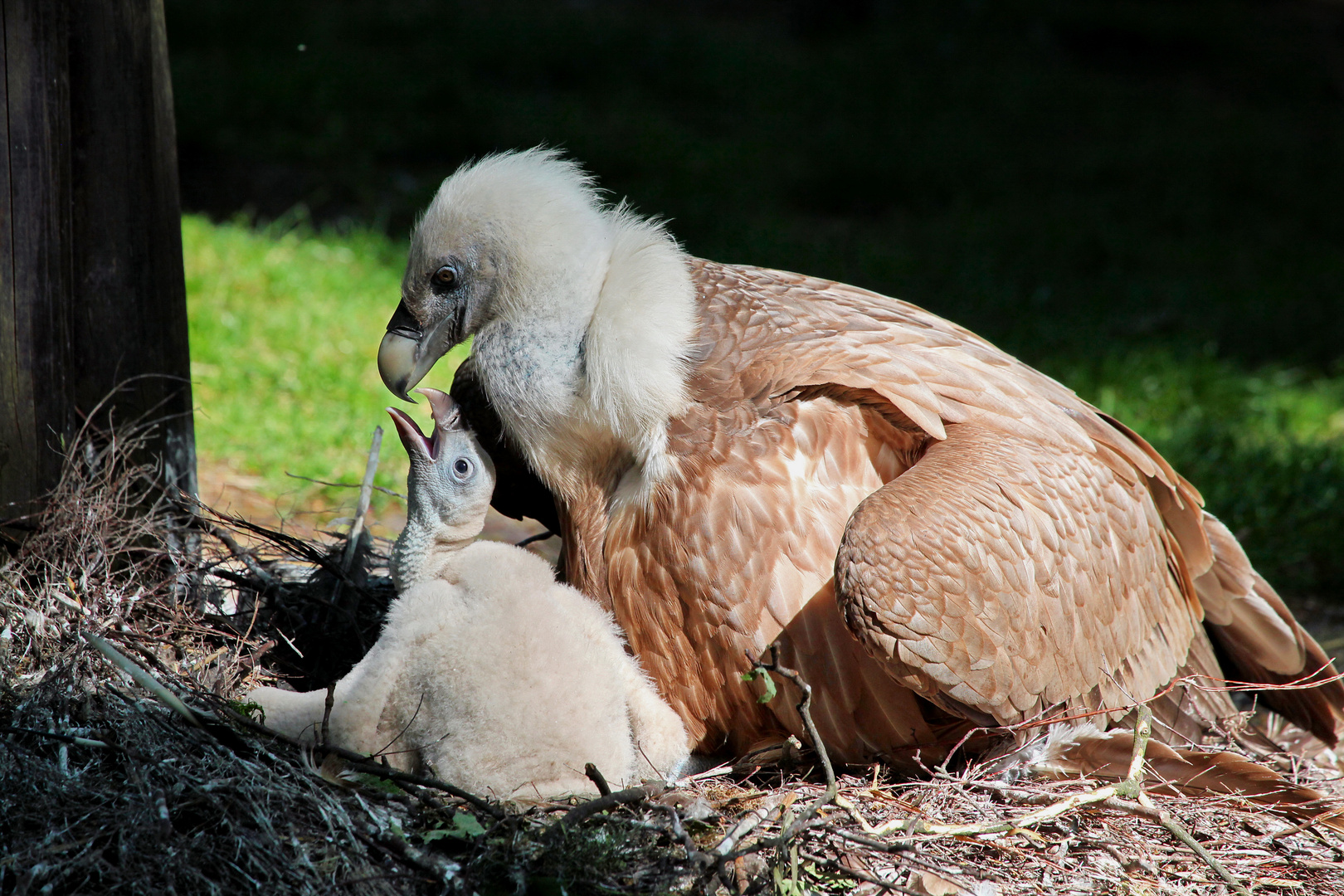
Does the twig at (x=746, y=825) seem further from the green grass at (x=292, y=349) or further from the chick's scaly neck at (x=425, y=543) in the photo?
the green grass at (x=292, y=349)

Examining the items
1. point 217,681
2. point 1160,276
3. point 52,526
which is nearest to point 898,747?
point 217,681

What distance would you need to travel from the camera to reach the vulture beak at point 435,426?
3.03 meters

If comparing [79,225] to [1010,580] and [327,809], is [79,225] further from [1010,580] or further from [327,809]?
[1010,580]

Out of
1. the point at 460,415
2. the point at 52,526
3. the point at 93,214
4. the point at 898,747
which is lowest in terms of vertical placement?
the point at 898,747

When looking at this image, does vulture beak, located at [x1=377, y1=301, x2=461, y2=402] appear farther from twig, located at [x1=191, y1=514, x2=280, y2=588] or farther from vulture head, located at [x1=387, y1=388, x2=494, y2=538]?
twig, located at [x1=191, y1=514, x2=280, y2=588]

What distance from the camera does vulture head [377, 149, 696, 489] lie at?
9.73ft

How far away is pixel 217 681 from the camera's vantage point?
3000 mm

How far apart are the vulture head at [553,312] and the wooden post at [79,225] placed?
686 millimetres

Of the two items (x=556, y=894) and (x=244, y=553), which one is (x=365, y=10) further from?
(x=556, y=894)

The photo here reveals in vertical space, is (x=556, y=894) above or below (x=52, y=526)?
below

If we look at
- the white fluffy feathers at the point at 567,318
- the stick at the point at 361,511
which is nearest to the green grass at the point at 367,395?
the stick at the point at 361,511

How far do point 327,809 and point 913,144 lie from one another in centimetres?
853

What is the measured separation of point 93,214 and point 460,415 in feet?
3.41

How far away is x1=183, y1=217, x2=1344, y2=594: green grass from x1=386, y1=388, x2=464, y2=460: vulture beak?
1561mm
